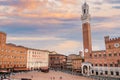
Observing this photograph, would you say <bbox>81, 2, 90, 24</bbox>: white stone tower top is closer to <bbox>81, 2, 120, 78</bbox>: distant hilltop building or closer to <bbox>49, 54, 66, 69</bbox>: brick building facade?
<bbox>81, 2, 120, 78</bbox>: distant hilltop building

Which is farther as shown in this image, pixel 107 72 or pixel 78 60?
pixel 78 60

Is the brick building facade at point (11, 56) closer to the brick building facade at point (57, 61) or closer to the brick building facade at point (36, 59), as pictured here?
the brick building facade at point (36, 59)

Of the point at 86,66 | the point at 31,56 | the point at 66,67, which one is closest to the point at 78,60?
the point at 86,66

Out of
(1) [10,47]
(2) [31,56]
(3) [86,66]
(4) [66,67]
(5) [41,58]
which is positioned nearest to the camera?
(1) [10,47]

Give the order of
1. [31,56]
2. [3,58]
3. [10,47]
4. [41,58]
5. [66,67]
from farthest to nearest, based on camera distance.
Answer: [66,67] < [41,58] < [31,56] < [10,47] < [3,58]

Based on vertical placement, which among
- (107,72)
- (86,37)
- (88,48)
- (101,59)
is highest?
(86,37)

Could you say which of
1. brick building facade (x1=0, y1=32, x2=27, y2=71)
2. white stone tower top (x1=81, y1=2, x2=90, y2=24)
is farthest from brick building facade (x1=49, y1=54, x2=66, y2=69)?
white stone tower top (x1=81, y1=2, x2=90, y2=24)

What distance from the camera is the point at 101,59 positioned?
236 feet

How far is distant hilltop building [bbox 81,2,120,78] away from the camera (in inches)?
2598

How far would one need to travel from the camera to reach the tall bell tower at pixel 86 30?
78656 millimetres

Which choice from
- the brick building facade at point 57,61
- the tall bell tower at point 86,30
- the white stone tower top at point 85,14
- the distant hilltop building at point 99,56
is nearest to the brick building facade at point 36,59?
the brick building facade at point 57,61

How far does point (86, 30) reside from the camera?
264 feet

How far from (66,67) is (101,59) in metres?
36.2

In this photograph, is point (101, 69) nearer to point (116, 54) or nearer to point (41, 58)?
point (116, 54)
